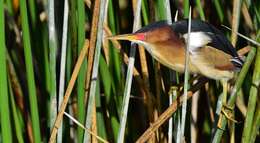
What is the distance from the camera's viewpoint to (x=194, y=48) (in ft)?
4.19

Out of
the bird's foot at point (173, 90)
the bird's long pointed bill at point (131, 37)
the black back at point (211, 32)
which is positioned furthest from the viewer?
the bird's foot at point (173, 90)

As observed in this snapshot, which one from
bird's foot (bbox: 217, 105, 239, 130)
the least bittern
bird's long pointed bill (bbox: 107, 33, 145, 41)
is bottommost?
bird's foot (bbox: 217, 105, 239, 130)

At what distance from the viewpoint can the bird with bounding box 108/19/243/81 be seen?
1230 millimetres

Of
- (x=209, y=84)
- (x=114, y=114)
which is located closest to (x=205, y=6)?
(x=209, y=84)

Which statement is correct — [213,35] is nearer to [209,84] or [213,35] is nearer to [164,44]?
[164,44]

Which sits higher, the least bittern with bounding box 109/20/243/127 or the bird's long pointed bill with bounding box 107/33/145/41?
the bird's long pointed bill with bounding box 107/33/145/41

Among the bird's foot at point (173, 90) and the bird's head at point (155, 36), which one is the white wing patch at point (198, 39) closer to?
the bird's head at point (155, 36)

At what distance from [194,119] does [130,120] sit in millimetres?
207

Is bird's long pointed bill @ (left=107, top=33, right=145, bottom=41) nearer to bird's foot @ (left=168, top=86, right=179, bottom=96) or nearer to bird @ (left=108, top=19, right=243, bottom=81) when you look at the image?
bird @ (left=108, top=19, right=243, bottom=81)

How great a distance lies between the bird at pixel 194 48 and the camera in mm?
1230

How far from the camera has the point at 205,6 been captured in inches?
66.4

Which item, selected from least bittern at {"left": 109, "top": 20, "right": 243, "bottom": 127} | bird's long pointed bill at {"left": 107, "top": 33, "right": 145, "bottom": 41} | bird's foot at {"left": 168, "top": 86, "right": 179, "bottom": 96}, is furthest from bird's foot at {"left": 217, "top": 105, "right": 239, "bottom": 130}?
bird's long pointed bill at {"left": 107, "top": 33, "right": 145, "bottom": 41}

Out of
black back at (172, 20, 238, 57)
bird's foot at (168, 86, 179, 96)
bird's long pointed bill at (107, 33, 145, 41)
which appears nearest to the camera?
bird's long pointed bill at (107, 33, 145, 41)

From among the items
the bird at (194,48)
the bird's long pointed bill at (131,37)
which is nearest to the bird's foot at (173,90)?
the bird at (194,48)
